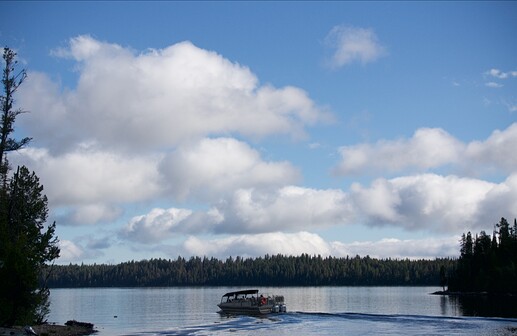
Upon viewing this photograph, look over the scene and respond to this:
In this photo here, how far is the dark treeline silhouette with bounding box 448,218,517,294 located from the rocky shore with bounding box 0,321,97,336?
121397 mm

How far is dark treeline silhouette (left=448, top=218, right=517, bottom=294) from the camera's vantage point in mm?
166625

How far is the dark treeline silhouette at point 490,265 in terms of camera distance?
16662cm

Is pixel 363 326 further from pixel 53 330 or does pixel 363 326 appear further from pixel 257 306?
pixel 53 330

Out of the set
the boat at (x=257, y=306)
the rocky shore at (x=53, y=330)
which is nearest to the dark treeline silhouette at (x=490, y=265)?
the boat at (x=257, y=306)

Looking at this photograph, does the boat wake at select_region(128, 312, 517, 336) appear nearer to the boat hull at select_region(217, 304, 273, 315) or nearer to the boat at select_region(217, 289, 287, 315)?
the boat at select_region(217, 289, 287, 315)

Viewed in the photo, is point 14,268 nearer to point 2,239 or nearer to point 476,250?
point 2,239

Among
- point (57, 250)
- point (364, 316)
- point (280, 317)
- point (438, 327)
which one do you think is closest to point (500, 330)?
point (438, 327)

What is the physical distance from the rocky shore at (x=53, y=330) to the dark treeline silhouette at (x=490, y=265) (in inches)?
4779

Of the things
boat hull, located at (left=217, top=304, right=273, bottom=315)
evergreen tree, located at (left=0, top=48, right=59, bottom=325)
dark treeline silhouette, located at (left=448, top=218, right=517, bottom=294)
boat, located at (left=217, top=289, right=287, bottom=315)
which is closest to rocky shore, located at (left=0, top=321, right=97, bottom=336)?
evergreen tree, located at (left=0, top=48, right=59, bottom=325)

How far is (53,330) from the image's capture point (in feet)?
228

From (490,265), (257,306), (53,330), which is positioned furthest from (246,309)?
(490,265)

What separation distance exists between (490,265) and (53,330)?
13885 centimetres

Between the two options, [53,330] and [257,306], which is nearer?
[53,330]

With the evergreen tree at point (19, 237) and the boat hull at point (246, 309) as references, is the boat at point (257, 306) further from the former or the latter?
the evergreen tree at point (19, 237)
